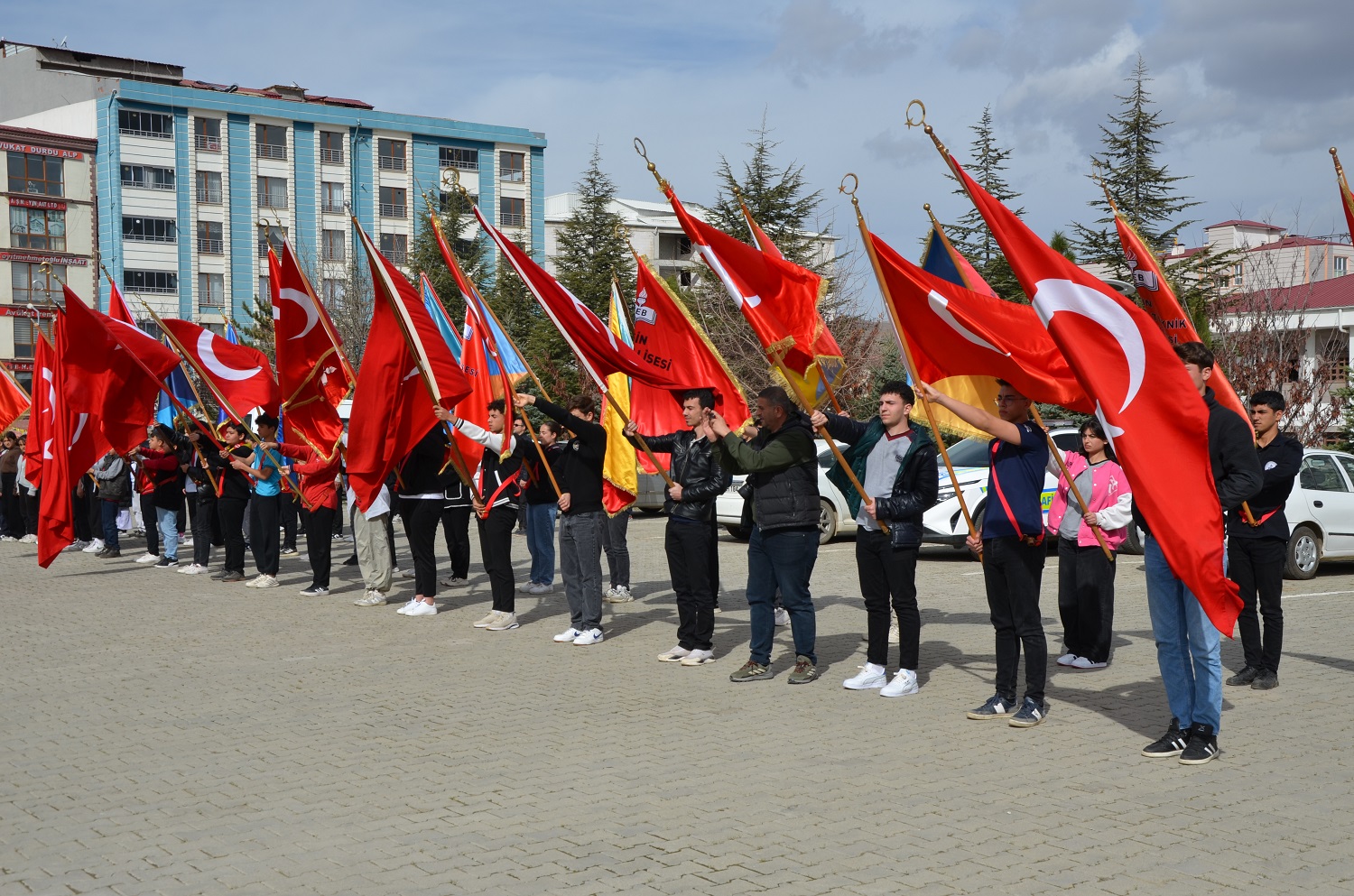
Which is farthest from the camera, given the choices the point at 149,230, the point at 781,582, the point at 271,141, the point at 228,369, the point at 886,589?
the point at 271,141

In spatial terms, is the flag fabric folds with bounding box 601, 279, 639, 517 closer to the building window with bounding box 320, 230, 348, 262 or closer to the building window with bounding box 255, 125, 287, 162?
the building window with bounding box 320, 230, 348, 262

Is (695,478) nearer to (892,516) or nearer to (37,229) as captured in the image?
(892,516)

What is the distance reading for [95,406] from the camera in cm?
1552

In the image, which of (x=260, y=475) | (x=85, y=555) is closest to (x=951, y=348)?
(x=260, y=475)

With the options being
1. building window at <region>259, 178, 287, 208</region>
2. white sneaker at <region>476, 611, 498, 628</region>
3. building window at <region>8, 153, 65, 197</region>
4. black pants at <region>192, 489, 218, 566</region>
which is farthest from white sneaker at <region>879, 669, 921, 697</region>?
building window at <region>259, 178, 287, 208</region>

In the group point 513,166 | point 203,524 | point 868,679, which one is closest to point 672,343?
point 868,679

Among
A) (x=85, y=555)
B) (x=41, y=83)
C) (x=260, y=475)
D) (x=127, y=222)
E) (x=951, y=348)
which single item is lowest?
(x=85, y=555)

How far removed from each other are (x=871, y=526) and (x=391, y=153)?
63.1 meters

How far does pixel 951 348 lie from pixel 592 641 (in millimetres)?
4242

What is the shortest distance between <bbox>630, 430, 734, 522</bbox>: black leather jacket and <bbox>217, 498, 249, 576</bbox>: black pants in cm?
754

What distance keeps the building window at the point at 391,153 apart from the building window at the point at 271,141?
15.4 feet

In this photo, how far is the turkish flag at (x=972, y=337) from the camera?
8.16 m

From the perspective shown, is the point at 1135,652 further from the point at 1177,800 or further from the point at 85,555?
the point at 85,555

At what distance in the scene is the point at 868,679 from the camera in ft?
29.5
